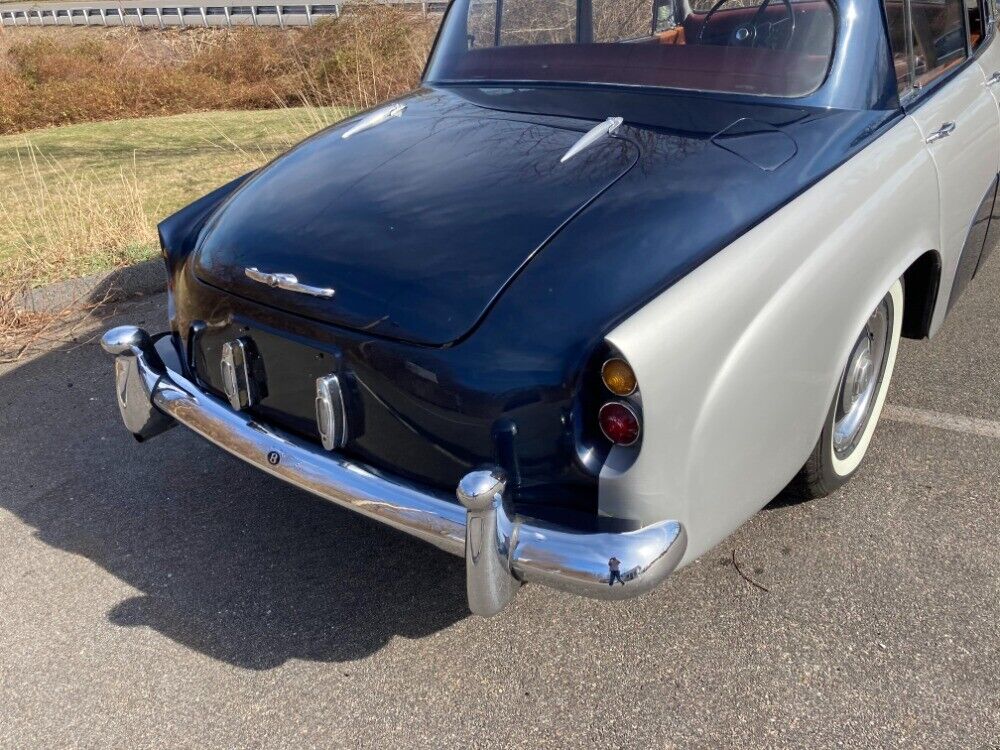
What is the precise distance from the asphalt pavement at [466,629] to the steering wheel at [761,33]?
137 cm

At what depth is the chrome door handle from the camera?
2.88 m

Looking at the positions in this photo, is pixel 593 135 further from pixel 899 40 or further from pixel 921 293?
pixel 921 293

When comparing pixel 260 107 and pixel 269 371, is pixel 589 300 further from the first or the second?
pixel 260 107

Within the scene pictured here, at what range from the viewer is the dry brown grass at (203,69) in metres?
11.0

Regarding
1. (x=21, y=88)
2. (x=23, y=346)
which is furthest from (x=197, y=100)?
(x=23, y=346)

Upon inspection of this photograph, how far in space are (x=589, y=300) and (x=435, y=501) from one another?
0.56 metres

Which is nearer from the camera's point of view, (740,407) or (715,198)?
(740,407)

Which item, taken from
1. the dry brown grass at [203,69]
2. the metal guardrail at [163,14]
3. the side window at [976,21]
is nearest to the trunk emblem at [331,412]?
the side window at [976,21]

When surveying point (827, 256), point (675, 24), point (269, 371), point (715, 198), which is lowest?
point (269, 371)

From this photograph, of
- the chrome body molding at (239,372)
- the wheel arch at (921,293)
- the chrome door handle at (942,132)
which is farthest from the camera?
A: the wheel arch at (921,293)

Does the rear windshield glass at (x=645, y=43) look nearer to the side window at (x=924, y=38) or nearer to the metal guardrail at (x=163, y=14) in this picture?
the side window at (x=924, y=38)

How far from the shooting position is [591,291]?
2078 mm

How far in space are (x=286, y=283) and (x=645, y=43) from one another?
1.49 m

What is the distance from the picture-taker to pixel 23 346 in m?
4.50
